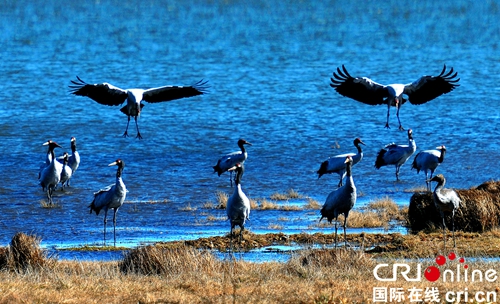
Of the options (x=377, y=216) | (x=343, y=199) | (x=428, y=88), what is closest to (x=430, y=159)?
(x=428, y=88)

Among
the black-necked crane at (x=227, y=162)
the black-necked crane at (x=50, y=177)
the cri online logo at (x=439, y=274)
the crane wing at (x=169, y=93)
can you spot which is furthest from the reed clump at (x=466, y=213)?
the black-necked crane at (x=50, y=177)

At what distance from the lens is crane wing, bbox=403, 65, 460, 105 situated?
57.1 feet

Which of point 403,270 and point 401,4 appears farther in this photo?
point 401,4

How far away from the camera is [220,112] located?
2959 cm

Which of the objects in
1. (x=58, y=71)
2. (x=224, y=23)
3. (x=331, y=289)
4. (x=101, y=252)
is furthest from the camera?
(x=224, y=23)

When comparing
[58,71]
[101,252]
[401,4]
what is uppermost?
[401,4]

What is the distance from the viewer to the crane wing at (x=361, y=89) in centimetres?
1733

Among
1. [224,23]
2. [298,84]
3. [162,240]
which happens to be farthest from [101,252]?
[224,23]

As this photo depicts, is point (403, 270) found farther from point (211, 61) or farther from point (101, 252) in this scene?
point (211, 61)

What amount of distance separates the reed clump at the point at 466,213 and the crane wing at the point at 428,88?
3408 millimetres

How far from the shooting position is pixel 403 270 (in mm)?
10523

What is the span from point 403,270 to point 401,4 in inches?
2557

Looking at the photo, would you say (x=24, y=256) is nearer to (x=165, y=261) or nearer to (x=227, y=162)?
(x=165, y=261)

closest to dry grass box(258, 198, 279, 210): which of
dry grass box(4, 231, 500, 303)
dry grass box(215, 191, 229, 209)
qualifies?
dry grass box(215, 191, 229, 209)
